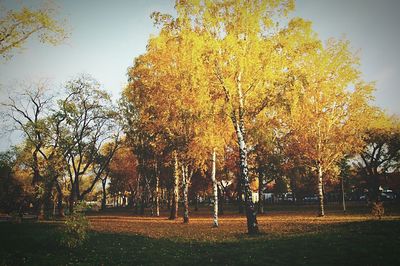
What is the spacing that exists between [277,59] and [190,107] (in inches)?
326

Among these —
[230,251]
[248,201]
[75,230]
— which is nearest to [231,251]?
[230,251]

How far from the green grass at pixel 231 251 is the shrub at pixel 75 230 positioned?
471 mm

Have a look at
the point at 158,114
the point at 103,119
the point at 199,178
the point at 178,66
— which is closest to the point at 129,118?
the point at 103,119

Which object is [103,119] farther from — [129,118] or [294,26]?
[294,26]

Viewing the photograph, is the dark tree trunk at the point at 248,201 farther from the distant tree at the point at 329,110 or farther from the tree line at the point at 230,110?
the distant tree at the point at 329,110

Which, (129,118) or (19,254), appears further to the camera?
(129,118)

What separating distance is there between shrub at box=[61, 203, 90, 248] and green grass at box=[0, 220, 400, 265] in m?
0.47

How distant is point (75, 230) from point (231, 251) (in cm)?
835

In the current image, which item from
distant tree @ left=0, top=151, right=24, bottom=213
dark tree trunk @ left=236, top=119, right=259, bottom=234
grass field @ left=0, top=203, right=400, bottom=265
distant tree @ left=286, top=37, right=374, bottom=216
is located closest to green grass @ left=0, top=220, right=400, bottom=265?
grass field @ left=0, top=203, right=400, bottom=265

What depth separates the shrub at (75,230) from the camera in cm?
1395

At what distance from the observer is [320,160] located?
1177 inches

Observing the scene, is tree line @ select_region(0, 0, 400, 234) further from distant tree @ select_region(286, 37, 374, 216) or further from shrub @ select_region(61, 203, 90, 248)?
shrub @ select_region(61, 203, 90, 248)

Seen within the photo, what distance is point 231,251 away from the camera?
1253 centimetres

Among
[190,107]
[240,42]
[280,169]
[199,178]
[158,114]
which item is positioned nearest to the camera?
[240,42]
